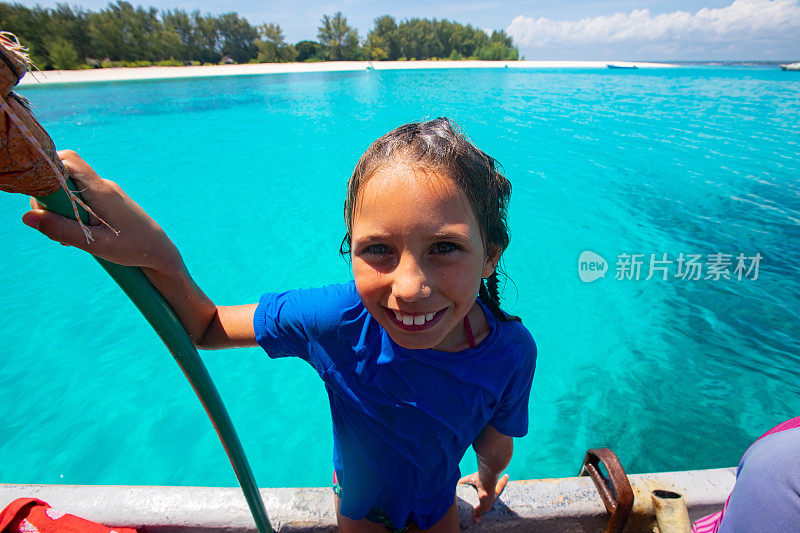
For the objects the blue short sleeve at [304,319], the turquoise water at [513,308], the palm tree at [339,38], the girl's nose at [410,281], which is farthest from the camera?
the palm tree at [339,38]

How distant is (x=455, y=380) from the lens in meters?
1.17

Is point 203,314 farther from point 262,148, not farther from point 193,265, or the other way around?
point 262,148

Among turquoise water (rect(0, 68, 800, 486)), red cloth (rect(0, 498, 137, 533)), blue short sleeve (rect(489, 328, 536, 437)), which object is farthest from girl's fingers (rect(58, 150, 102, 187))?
red cloth (rect(0, 498, 137, 533))

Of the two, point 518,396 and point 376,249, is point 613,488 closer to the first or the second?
point 518,396

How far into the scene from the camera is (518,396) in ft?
4.10

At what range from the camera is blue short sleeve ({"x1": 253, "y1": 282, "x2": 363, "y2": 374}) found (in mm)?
1107

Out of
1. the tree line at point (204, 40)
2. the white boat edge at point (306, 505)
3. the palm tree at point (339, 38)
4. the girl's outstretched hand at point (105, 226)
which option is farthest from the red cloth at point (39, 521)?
the palm tree at point (339, 38)

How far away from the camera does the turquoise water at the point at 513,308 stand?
11.0 feet

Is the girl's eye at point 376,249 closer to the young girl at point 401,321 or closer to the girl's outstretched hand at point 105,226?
the young girl at point 401,321

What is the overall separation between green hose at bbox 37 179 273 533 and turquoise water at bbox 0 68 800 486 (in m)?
0.89

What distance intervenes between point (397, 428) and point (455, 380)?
0.71ft

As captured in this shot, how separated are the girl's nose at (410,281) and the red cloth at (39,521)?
1.39 m

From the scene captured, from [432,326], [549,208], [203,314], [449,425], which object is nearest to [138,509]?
[203,314]

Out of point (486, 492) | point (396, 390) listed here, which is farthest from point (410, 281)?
point (486, 492)
